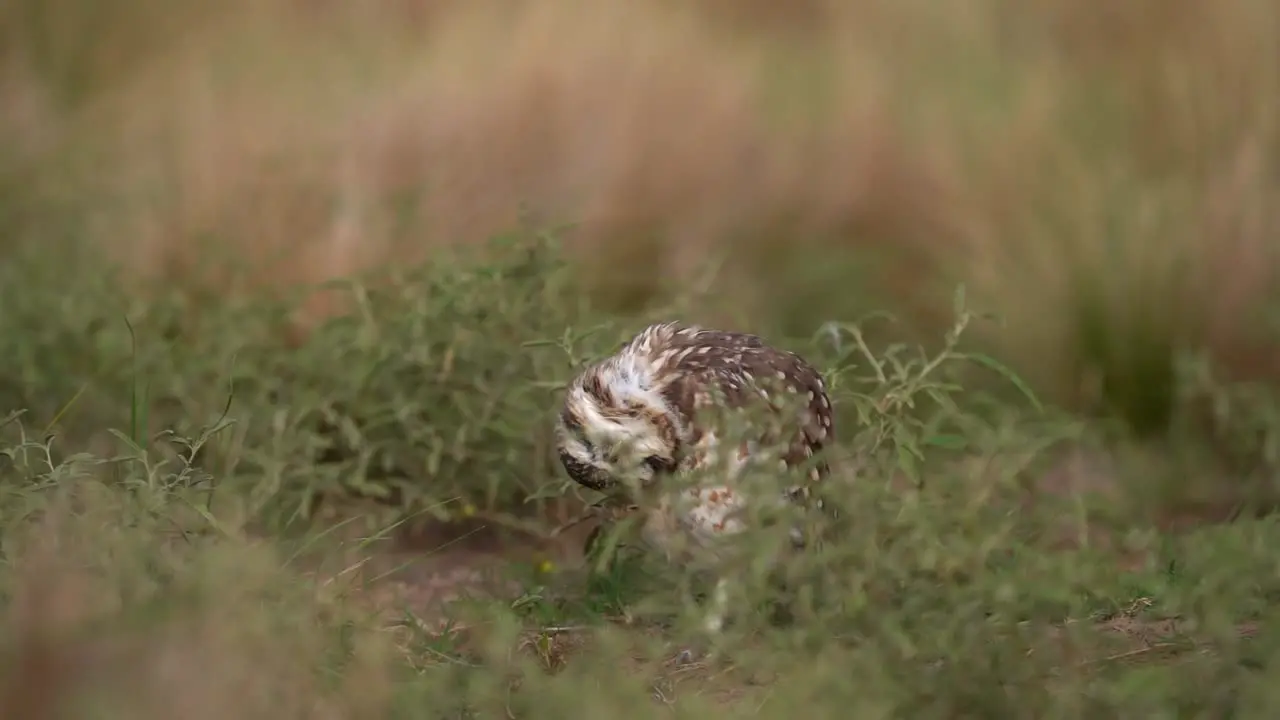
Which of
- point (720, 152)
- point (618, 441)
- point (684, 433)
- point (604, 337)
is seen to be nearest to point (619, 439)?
point (618, 441)

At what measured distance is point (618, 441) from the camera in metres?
3.43

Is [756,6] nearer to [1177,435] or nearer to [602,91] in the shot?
[602,91]

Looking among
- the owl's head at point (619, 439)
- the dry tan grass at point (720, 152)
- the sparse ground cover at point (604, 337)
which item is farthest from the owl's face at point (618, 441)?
the dry tan grass at point (720, 152)

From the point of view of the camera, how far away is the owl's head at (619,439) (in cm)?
344

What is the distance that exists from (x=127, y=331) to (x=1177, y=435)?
297cm

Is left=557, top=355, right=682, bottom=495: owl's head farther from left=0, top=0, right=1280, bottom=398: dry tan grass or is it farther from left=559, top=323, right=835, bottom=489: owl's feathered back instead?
left=0, top=0, right=1280, bottom=398: dry tan grass

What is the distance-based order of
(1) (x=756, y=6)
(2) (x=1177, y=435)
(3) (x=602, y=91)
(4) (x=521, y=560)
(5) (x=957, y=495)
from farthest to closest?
(1) (x=756, y=6), (3) (x=602, y=91), (2) (x=1177, y=435), (4) (x=521, y=560), (5) (x=957, y=495)

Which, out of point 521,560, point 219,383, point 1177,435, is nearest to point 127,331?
point 219,383

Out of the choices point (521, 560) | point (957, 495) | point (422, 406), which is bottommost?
point (521, 560)

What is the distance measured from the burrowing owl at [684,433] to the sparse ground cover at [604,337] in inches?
4.7

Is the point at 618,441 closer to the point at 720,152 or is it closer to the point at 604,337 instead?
the point at 604,337

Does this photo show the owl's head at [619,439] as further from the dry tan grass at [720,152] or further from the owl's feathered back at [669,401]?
the dry tan grass at [720,152]

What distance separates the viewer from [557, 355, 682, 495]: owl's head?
344cm

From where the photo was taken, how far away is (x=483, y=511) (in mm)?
4602
